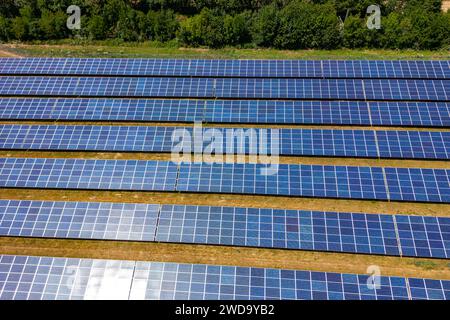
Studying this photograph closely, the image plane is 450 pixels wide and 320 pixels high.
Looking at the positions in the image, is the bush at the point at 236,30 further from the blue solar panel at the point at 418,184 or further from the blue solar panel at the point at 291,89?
the blue solar panel at the point at 418,184

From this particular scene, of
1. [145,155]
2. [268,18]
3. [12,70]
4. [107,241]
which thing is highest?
[268,18]

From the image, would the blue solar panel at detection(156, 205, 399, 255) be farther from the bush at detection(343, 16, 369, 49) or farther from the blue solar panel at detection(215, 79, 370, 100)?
the bush at detection(343, 16, 369, 49)

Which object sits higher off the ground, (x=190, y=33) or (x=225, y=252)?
(x=190, y=33)

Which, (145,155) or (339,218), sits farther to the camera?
(145,155)

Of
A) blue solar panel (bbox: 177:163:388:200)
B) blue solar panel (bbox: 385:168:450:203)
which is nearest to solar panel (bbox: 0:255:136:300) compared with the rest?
blue solar panel (bbox: 177:163:388:200)

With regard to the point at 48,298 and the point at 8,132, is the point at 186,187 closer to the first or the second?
the point at 48,298
